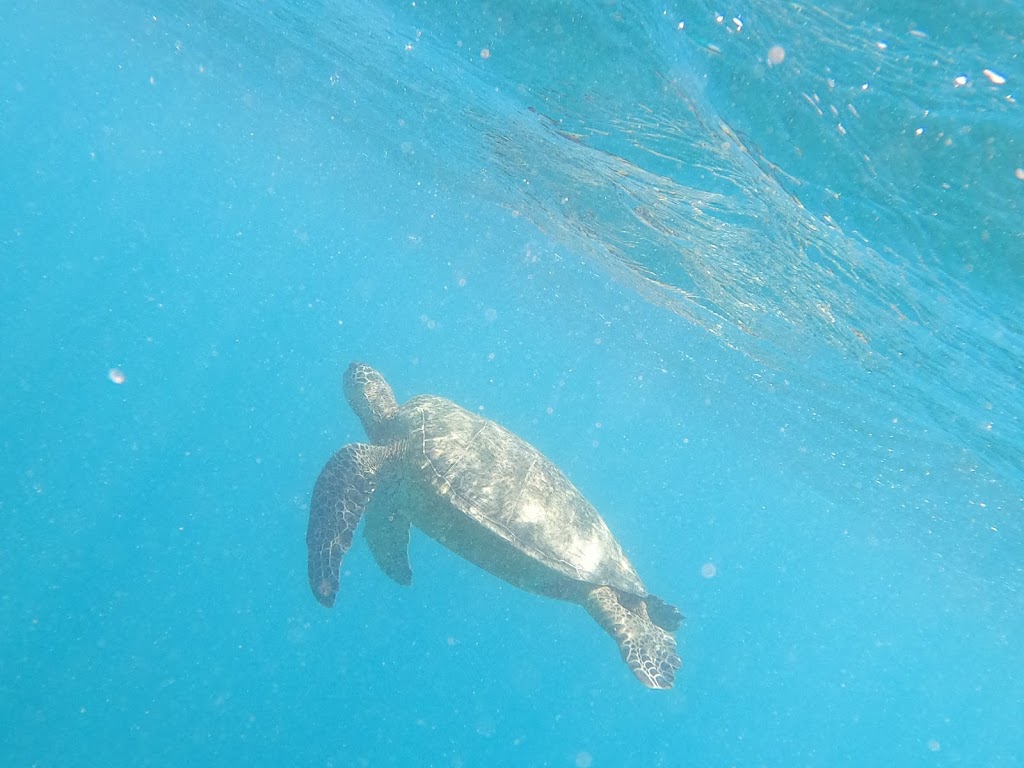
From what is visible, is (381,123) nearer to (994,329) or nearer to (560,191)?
(560,191)

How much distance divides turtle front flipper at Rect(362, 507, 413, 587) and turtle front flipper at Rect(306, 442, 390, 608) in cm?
144

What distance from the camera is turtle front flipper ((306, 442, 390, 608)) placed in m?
8.13

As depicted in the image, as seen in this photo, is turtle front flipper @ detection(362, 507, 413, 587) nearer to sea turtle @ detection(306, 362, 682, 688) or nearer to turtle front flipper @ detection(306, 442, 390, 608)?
sea turtle @ detection(306, 362, 682, 688)

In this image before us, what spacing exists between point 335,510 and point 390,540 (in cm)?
255

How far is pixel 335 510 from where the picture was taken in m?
8.74

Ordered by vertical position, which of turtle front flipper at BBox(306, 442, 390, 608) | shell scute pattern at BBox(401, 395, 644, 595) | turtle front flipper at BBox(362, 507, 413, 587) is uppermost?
shell scute pattern at BBox(401, 395, 644, 595)

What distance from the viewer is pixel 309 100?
24.6 m

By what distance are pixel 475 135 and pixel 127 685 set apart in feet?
88.6

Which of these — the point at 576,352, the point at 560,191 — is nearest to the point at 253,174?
the point at 576,352

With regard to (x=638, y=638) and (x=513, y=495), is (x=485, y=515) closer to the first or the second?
(x=513, y=495)

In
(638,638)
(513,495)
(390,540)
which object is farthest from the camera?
(390,540)

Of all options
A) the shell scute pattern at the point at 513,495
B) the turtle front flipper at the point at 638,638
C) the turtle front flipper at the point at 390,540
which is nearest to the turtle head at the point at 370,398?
the shell scute pattern at the point at 513,495

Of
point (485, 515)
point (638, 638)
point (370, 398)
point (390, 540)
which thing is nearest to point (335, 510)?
point (485, 515)

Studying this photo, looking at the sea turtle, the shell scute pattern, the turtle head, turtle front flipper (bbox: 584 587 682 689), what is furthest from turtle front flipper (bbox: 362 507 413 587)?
turtle front flipper (bbox: 584 587 682 689)
